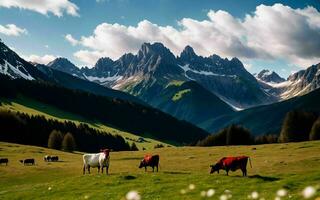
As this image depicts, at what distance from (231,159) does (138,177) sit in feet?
28.4

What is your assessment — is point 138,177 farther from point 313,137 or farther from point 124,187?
point 313,137

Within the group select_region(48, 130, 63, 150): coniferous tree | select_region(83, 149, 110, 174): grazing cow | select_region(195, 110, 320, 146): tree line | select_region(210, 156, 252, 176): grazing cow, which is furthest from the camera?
select_region(48, 130, 63, 150): coniferous tree

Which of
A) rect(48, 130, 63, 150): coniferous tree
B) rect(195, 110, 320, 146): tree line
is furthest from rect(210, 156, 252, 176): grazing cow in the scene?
rect(48, 130, 63, 150): coniferous tree

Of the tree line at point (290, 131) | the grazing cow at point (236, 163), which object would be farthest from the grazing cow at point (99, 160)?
the tree line at point (290, 131)

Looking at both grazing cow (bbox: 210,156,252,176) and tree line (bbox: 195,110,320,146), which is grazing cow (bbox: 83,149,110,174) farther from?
tree line (bbox: 195,110,320,146)

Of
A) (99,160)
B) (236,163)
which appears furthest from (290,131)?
(236,163)

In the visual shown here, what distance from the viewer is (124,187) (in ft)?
106

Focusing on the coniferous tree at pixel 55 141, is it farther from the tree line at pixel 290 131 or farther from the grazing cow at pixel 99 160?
the grazing cow at pixel 99 160

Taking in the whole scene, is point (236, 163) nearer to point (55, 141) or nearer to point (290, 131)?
point (290, 131)

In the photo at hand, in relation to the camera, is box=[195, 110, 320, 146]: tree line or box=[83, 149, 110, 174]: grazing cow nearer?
box=[83, 149, 110, 174]: grazing cow

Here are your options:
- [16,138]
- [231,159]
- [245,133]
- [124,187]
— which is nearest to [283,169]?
[231,159]

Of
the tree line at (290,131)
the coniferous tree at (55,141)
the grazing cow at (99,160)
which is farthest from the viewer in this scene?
the coniferous tree at (55,141)

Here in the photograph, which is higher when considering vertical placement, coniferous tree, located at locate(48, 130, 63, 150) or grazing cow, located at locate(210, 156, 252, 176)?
coniferous tree, located at locate(48, 130, 63, 150)

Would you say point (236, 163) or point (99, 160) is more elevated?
point (99, 160)
